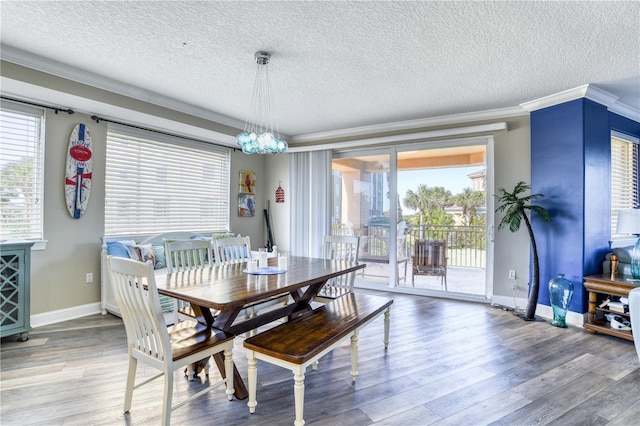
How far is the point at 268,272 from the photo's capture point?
8.43 feet

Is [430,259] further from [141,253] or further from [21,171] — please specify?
[21,171]

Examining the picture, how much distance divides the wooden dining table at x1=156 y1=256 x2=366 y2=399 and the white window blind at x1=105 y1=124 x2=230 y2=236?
2.19 meters

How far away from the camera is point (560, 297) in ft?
11.3

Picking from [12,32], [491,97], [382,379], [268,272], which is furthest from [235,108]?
[382,379]

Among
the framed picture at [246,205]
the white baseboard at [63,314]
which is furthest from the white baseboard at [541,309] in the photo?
the white baseboard at [63,314]

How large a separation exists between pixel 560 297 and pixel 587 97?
7.27 feet

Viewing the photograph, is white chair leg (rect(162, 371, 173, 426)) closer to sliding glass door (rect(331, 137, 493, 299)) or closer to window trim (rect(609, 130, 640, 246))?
sliding glass door (rect(331, 137, 493, 299))

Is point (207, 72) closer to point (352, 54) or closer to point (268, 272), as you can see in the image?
point (352, 54)

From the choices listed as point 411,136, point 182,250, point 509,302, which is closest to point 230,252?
point 182,250

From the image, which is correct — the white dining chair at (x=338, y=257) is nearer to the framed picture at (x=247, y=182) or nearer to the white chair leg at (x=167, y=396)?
the white chair leg at (x=167, y=396)

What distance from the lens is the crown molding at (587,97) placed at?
3.41 metres

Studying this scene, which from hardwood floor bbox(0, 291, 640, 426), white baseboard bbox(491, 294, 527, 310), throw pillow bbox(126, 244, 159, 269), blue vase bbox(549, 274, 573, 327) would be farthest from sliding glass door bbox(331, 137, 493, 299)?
throw pillow bbox(126, 244, 159, 269)

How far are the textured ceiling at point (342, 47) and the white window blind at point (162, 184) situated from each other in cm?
89

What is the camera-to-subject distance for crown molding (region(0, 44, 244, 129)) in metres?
2.72
